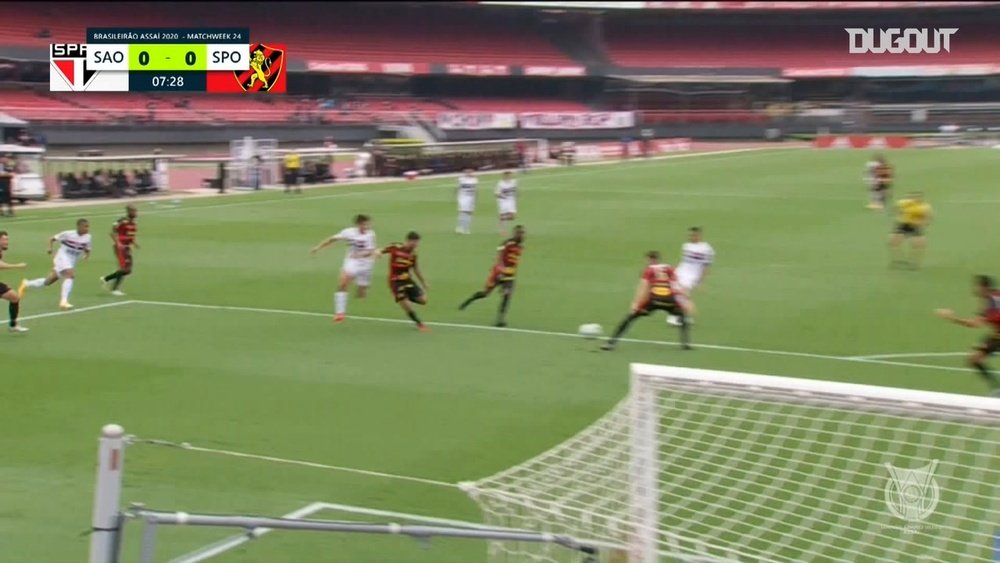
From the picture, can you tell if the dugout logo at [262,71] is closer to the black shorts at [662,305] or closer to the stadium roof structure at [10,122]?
the stadium roof structure at [10,122]

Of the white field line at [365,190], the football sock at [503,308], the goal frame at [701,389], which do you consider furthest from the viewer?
the white field line at [365,190]

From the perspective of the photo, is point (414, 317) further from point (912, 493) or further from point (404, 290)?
point (912, 493)

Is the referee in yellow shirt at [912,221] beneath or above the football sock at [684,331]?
above

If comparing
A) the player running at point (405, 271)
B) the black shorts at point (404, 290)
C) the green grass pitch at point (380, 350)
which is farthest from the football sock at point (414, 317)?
the green grass pitch at point (380, 350)

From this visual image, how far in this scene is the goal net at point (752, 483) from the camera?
7387mm

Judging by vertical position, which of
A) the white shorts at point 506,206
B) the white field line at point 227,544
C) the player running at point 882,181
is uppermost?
the player running at point 882,181

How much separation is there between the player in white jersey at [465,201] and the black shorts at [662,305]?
1567cm

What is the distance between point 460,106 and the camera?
85.2 meters

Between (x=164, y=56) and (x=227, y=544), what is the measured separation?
1976 inches

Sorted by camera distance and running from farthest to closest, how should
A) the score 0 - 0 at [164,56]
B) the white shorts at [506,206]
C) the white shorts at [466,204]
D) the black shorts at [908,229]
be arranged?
the score 0 - 0 at [164,56]
the white shorts at [466,204]
the white shorts at [506,206]
the black shorts at [908,229]

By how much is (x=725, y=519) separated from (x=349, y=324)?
38.8ft

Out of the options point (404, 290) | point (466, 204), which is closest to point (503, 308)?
point (404, 290)

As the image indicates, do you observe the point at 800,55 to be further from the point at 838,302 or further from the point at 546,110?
the point at 838,302

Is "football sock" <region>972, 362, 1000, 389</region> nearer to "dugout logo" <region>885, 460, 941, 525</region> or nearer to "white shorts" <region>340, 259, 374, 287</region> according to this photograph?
"dugout logo" <region>885, 460, 941, 525</region>
